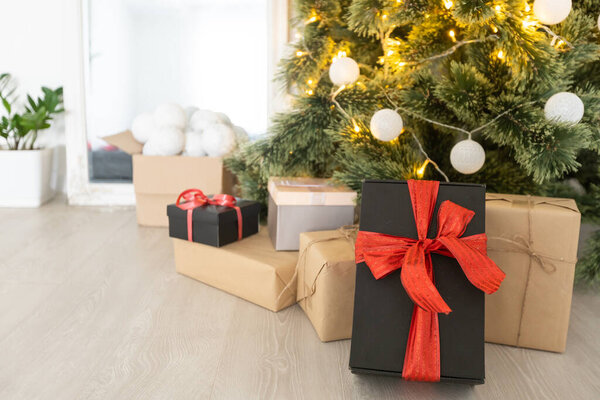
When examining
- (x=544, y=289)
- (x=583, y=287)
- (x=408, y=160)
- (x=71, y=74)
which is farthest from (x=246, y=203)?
(x=71, y=74)

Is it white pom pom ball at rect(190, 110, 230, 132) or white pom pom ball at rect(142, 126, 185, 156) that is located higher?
white pom pom ball at rect(190, 110, 230, 132)

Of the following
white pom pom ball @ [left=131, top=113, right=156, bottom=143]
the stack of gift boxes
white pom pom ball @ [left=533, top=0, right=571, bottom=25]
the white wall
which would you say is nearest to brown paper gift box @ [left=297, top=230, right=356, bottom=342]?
the stack of gift boxes

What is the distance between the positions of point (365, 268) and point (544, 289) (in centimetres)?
36

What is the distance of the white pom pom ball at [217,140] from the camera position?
1628mm

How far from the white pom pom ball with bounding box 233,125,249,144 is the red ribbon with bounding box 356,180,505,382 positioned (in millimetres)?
1015

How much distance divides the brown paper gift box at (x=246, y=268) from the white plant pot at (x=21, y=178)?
1.05 meters

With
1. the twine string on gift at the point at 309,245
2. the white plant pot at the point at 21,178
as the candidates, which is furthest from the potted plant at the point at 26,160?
the twine string on gift at the point at 309,245

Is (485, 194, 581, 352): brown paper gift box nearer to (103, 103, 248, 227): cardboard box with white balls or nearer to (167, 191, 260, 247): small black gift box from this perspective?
(167, 191, 260, 247): small black gift box

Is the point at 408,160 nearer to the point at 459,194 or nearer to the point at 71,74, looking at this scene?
the point at 459,194

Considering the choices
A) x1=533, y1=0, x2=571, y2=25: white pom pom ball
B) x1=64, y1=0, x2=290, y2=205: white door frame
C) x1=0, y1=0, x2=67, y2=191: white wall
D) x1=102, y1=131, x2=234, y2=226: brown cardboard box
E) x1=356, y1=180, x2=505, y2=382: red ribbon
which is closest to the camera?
x1=356, y1=180, x2=505, y2=382: red ribbon

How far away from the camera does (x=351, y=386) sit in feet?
2.48

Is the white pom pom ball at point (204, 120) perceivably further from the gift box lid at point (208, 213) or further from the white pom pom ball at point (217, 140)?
the gift box lid at point (208, 213)

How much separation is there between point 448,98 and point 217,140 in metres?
0.90

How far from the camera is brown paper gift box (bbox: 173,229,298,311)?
1.01 metres
